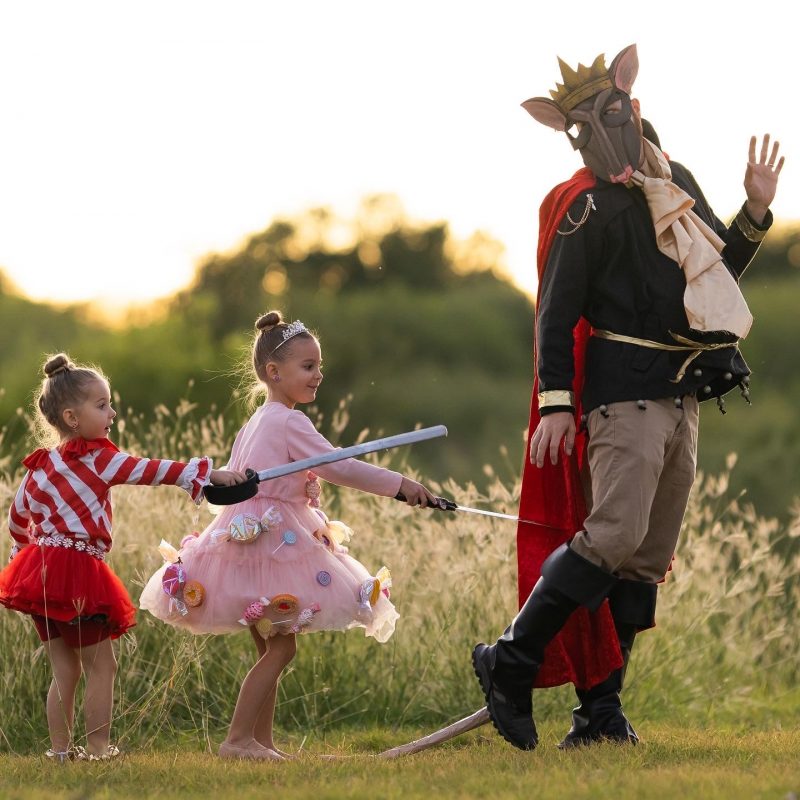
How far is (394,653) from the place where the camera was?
5770 millimetres

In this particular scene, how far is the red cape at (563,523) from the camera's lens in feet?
14.7

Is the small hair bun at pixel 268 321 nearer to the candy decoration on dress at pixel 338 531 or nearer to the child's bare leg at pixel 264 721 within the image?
the candy decoration on dress at pixel 338 531

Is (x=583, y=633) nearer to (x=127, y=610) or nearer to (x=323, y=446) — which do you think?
(x=323, y=446)

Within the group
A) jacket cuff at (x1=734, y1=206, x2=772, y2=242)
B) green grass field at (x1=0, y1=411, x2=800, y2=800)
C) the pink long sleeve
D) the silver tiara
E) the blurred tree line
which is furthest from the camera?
the blurred tree line

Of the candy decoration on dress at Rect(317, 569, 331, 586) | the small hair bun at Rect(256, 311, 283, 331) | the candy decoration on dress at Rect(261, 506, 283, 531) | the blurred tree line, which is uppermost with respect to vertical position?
the blurred tree line

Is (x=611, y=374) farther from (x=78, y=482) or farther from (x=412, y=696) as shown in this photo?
(x=412, y=696)

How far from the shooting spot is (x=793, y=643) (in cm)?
736

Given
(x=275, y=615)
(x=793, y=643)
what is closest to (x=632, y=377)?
(x=275, y=615)

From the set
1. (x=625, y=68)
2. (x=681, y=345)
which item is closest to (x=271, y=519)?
(x=681, y=345)

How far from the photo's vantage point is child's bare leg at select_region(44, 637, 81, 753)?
4.36 metres

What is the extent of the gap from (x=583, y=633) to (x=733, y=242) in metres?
1.32

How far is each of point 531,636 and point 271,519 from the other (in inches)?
34.2

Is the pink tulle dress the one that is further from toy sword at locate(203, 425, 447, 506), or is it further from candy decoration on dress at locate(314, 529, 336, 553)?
toy sword at locate(203, 425, 447, 506)

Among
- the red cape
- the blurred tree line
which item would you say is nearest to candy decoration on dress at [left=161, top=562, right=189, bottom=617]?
the red cape
